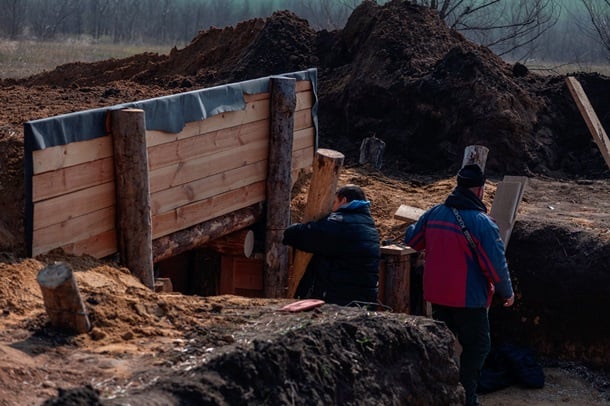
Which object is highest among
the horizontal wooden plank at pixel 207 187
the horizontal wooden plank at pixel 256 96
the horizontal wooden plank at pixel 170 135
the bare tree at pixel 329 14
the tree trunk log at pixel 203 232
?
the bare tree at pixel 329 14

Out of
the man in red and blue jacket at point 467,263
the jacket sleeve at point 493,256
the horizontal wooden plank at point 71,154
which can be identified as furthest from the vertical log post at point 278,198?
the jacket sleeve at point 493,256

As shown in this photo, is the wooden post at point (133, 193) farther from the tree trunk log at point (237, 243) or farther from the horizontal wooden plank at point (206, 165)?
the tree trunk log at point (237, 243)

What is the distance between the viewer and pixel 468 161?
393 inches

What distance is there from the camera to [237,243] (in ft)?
32.0

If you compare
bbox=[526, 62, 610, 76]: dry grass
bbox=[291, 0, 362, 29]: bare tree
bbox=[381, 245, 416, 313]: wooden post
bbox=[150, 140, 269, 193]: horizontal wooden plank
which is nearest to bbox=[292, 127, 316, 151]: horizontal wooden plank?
bbox=[150, 140, 269, 193]: horizontal wooden plank

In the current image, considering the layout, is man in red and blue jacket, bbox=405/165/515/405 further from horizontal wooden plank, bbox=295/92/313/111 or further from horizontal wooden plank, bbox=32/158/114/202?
horizontal wooden plank, bbox=295/92/313/111

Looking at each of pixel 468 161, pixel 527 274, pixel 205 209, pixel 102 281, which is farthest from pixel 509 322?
pixel 102 281

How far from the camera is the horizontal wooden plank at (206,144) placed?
7.94 metres

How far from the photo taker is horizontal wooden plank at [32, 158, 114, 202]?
6555 mm

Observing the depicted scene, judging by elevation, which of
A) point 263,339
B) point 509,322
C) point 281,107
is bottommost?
point 509,322

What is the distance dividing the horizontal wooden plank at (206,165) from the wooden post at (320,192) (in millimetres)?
950

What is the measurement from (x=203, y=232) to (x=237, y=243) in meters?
0.95

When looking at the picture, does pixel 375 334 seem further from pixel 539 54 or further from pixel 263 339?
pixel 539 54

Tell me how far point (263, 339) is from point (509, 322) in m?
5.35
